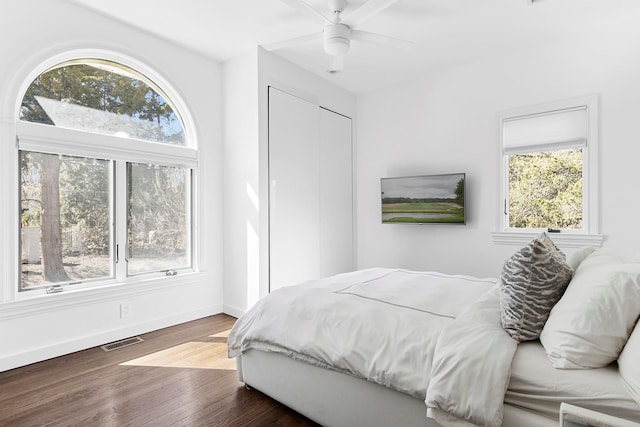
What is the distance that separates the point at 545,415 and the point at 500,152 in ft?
10.4

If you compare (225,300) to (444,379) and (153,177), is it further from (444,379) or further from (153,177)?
(444,379)

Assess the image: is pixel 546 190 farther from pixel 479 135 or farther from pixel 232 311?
pixel 232 311

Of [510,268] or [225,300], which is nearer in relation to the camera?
[510,268]

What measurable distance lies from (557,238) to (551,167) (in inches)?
29.5

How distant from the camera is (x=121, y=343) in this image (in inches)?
119

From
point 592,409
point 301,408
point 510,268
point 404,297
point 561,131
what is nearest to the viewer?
point 592,409

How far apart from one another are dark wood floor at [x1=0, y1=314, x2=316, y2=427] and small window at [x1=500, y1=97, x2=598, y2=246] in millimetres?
3157

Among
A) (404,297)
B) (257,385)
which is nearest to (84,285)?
(257,385)

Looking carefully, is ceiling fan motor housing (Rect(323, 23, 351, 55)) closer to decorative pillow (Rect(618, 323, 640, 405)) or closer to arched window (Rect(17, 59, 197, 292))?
arched window (Rect(17, 59, 197, 292))

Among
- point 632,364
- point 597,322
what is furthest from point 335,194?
point 632,364

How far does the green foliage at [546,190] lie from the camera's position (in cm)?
344

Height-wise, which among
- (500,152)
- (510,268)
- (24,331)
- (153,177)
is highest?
(500,152)

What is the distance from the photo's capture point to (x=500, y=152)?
12.5 ft

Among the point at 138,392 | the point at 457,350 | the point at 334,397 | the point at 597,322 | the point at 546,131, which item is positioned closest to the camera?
the point at 597,322
